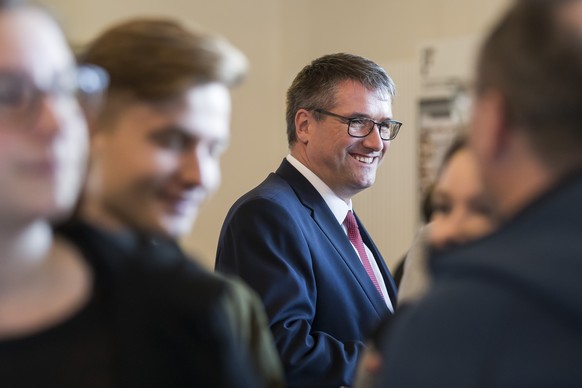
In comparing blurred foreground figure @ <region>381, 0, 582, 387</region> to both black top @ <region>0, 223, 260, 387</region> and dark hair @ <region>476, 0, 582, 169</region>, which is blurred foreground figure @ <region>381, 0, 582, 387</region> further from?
black top @ <region>0, 223, 260, 387</region>

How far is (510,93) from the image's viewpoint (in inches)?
39.3

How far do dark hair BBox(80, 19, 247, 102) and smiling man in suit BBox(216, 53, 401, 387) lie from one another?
108 centimetres

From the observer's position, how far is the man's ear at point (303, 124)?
285cm

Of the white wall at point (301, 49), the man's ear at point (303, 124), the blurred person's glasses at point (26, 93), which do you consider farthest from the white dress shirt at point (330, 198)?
the white wall at point (301, 49)

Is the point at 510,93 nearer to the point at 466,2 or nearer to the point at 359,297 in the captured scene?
the point at 359,297

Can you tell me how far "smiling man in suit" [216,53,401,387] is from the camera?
2.24m

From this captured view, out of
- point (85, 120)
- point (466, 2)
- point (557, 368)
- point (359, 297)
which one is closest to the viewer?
point (557, 368)

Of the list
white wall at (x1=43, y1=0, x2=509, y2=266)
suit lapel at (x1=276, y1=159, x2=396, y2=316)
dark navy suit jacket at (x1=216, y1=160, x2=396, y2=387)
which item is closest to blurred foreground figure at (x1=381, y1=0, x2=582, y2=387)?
dark navy suit jacket at (x1=216, y1=160, x2=396, y2=387)

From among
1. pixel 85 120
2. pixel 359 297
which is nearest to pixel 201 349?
pixel 85 120

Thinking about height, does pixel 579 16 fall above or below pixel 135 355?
above

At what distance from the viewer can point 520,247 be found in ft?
3.16

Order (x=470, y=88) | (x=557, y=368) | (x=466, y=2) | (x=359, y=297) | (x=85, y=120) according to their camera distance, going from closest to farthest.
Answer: (x=557, y=368) → (x=470, y=88) → (x=85, y=120) → (x=359, y=297) → (x=466, y=2)

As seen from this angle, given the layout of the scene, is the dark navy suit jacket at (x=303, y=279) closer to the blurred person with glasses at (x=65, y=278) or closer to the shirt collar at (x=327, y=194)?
the shirt collar at (x=327, y=194)

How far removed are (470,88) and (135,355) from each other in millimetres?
590
